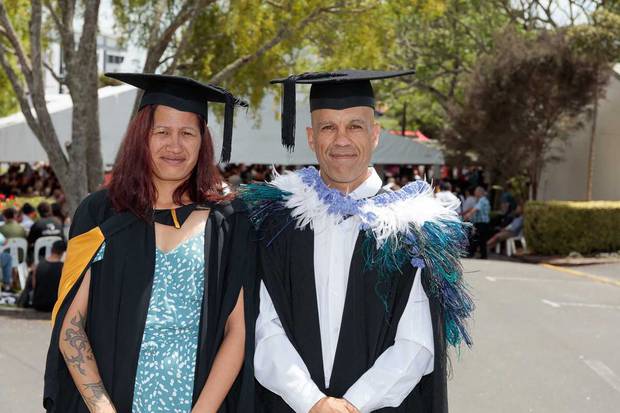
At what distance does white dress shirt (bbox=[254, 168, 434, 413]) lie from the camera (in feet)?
9.27

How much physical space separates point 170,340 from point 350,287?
2.15 ft

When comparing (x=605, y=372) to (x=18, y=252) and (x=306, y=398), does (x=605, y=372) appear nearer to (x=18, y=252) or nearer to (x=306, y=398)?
(x=306, y=398)

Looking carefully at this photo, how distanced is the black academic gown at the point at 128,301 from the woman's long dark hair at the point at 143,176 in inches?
→ 2.3

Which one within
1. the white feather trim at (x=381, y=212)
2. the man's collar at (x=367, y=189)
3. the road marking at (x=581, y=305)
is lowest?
the road marking at (x=581, y=305)

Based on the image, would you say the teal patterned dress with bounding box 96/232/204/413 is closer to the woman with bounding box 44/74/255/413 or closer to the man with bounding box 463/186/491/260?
the woman with bounding box 44/74/255/413

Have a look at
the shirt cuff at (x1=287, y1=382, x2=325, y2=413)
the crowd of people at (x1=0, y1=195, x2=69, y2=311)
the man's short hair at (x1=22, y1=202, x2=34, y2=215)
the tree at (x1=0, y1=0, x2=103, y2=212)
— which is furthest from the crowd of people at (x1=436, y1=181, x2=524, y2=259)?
the shirt cuff at (x1=287, y1=382, x2=325, y2=413)

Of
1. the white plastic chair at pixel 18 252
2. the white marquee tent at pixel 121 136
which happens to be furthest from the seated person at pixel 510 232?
the white plastic chair at pixel 18 252

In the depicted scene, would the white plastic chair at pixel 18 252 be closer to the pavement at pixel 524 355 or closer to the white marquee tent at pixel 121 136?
the pavement at pixel 524 355

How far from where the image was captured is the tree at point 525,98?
18.3m

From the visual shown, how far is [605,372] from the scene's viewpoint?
7277 mm

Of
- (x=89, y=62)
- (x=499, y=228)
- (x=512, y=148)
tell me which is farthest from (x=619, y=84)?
(x=89, y=62)

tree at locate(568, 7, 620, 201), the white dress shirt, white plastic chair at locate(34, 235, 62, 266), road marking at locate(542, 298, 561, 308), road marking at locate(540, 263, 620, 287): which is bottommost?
road marking at locate(540, 263, 620, 287)

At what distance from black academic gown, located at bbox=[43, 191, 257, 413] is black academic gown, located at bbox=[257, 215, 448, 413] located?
14 centimetres

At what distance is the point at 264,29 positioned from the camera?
1294 cm
